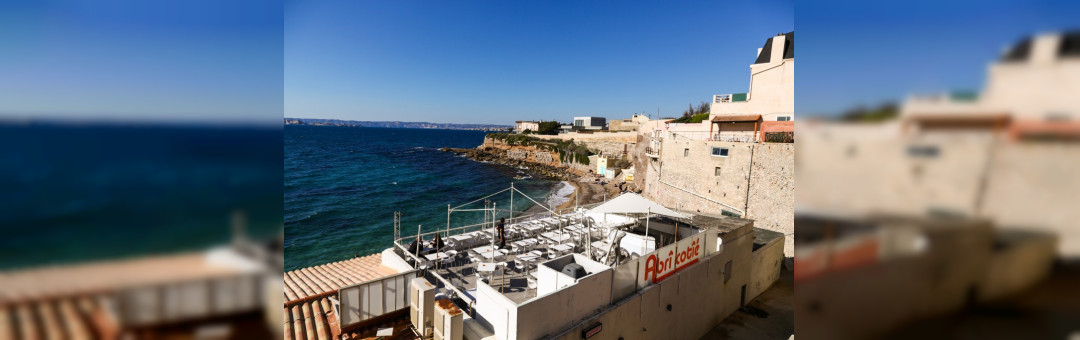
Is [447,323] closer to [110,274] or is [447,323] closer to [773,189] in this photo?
[110,274]

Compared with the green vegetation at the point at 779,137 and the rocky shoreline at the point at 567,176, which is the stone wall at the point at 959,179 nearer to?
the rocky shoreline at the point at 567,176

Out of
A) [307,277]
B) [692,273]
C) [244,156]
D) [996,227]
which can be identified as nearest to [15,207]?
[244,156]

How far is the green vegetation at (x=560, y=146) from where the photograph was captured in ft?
194

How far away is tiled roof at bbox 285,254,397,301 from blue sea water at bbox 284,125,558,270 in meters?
14.1

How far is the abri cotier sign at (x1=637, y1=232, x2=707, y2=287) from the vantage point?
903 centimetres

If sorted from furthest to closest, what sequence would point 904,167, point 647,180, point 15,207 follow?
point 647,180
point 15,207
point 904,167

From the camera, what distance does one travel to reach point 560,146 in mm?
66938

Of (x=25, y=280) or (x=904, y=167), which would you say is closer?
(x=904, y=167)


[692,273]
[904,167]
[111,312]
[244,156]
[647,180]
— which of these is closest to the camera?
[904,167]

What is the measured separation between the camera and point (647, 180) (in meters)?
30.7

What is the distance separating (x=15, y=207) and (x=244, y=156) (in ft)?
2.30

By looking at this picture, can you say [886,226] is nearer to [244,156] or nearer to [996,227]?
[996,227]


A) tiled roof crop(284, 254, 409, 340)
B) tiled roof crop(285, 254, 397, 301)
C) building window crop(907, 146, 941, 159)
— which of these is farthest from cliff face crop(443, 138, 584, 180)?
building window crop(907, 146, 941, 159)

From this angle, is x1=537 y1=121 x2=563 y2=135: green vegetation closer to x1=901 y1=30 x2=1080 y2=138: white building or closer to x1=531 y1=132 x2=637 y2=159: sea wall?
x1=531 y1=132 x2=637 y2=159: sea wall
